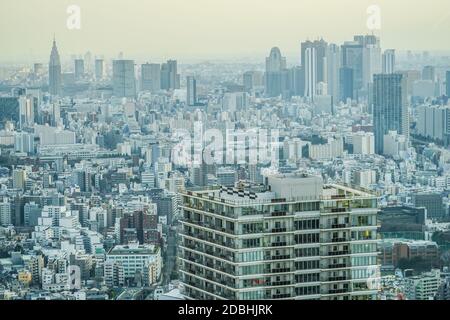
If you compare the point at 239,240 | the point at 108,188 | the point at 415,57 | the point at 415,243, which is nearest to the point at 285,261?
the point at 239,240

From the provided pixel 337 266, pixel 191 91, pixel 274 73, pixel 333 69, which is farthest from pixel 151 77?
pixel 337 266

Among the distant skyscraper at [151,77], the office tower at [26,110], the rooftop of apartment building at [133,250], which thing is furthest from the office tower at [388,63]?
the office tower at [26,110]

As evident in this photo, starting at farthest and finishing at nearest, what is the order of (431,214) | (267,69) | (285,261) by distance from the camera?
(267,69) < (431,214) < (285,261)

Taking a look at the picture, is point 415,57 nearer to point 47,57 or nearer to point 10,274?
point 47,57

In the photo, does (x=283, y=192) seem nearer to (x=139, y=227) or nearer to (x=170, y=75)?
(x=139, y=227)

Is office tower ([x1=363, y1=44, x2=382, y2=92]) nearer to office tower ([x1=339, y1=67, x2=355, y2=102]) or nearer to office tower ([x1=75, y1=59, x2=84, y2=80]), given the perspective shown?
office tower ([x1=339, y1=67, x2=355, y2=102])

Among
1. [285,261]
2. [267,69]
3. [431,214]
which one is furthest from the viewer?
[267,69]

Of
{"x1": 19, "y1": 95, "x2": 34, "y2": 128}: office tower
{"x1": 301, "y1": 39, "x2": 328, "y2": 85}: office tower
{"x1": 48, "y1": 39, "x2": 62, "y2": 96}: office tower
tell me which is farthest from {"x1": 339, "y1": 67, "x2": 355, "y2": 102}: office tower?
{"x1": 19, "y1": 95, "x2": 34, "y2": 128}: office tower
